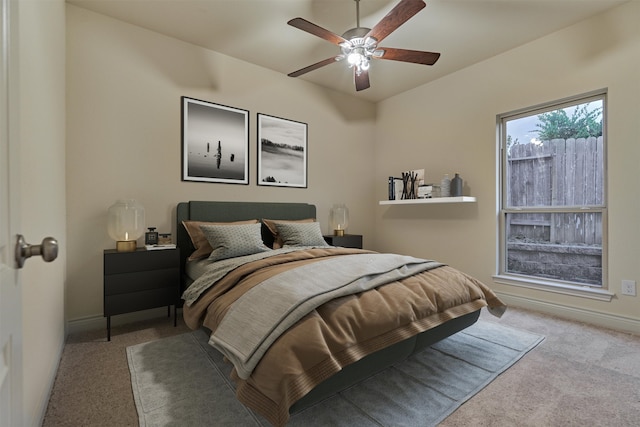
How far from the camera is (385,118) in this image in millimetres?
4859

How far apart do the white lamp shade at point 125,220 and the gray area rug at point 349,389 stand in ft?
3.22

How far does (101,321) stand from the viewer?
2.80 metres

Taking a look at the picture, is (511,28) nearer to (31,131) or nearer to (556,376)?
→ (556,376)

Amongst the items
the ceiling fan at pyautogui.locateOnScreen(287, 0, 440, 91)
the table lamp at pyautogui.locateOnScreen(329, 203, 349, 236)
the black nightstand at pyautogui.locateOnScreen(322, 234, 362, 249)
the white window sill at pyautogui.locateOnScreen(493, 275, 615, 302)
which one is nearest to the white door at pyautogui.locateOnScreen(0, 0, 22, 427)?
the ceiling fan at pyautogui.locateOnScreen(287, 0, 440, 91)

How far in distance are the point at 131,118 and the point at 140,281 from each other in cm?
156

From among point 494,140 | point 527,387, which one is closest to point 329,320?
point 527,387

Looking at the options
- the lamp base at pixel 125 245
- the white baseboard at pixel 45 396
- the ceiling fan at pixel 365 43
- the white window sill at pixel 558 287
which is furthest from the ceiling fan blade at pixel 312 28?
the white window sill at pixel 558 287

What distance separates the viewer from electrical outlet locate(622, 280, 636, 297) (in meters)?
2.68

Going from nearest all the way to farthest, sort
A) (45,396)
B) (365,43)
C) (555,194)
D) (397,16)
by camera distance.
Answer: (45,396) → (397,16) → (365,43) → (555,194)

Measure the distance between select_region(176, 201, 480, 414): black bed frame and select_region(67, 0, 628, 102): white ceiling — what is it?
1730 millimetres

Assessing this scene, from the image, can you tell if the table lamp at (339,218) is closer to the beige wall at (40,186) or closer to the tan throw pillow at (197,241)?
the tan throw pillow at (197,241)

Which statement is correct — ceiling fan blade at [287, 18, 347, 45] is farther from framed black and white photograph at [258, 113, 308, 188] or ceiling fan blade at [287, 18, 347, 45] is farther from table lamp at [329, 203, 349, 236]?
table lamp at [329, 203, 349, 236]

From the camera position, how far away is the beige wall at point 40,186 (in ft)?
4.37

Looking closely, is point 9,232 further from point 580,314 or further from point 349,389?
point 580,314
